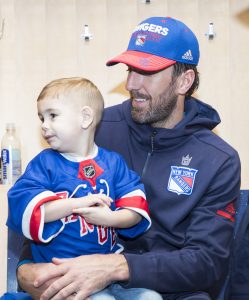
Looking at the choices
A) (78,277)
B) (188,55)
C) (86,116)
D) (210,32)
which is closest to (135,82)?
(188,55)

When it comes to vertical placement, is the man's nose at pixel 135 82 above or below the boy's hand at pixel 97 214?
above

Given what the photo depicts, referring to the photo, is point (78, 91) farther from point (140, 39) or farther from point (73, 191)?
point (140, 39)

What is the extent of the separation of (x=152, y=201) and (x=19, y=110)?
40.3 inches

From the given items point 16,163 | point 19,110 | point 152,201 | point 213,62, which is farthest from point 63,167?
point 213,62

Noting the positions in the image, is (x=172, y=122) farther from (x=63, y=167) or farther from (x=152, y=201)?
(x=63, y=167)

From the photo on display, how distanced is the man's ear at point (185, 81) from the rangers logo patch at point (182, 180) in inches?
13.3

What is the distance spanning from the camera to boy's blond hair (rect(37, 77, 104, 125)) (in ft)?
5.05

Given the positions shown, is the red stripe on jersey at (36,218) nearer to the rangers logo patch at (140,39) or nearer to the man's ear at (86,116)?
the man's ear at (86,116)

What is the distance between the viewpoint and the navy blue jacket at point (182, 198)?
163cm

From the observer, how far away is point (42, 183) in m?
1.48

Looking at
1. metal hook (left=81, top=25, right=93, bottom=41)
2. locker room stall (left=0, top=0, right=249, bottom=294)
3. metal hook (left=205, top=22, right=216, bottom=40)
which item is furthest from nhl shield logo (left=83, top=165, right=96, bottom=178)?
metal hook (left=205, top=22, right=216, bottom=40)

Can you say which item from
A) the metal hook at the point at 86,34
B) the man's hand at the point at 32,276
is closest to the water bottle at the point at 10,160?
the metal hook at the point at 86,34

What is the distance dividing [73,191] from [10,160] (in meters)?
0.94

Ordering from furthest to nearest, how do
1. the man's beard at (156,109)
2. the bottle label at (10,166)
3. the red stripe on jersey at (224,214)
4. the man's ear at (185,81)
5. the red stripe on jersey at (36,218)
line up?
the bottle label at (10,166), the man's ear at (185,81), the man's beard at (156,109), the red stripe on jersey at (224,214), the red stripe on jersey at (36,218)
